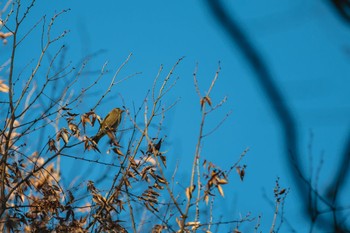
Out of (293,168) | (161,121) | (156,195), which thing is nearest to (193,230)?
(156,195)

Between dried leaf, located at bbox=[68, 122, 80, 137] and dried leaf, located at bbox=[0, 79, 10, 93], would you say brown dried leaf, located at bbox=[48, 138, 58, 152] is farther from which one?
dried leaf, located at bbox=[0, 79, 10, 93]

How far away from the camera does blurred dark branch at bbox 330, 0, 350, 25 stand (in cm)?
120

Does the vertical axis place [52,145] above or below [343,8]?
above

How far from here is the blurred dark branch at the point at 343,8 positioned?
120cm

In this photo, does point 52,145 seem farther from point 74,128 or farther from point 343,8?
point 343,8

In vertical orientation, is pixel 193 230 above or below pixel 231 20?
above

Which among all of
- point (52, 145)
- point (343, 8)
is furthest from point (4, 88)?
point (343, 8)

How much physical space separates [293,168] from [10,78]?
3.52 meters

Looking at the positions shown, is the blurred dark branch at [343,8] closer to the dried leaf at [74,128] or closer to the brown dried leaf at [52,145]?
the dried leaf at [74,128]

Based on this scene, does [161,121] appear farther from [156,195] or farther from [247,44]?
[247,44]

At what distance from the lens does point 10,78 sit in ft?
14.4

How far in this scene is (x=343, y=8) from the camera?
3.99 ft

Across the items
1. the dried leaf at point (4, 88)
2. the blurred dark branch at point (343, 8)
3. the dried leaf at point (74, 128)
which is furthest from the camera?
the dried leaf at point (74, 128)

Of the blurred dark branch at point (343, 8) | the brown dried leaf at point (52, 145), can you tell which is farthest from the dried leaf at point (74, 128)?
the blurred dark branch at point (343, 8)
